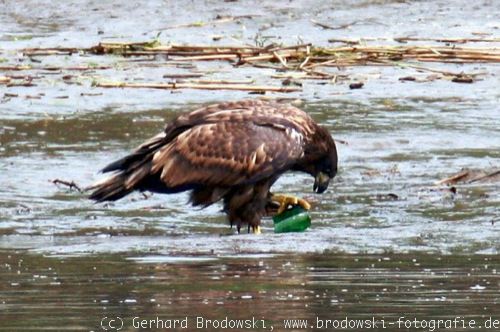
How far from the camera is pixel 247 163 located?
33.9 feet

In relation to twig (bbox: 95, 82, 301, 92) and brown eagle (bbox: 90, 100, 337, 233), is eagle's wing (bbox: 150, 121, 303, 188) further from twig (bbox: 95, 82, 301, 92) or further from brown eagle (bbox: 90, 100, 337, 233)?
twig (bbox: 95, 82, 301, 92)

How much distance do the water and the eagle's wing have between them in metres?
0.32

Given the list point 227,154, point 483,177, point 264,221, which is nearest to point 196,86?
point 264,221

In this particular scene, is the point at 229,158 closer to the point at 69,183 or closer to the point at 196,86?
the point at 69,183

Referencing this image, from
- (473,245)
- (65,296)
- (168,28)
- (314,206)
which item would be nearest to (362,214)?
(314,206)

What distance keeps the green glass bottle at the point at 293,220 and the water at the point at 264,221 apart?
104 mm

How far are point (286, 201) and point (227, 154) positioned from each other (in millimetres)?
424

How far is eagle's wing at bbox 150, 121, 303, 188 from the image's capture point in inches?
407

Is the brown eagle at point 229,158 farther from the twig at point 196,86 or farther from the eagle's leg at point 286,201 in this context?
the twig at point 196,86

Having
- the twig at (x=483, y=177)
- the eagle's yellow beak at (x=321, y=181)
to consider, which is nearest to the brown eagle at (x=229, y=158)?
the eagle's yellow beak at (x=321, y=181)

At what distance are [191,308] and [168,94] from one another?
6.55m

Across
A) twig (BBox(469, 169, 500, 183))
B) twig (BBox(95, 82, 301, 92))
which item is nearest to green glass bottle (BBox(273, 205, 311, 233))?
twig (BBox(469, 169, 500, 183))

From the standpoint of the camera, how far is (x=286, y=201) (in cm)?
1039

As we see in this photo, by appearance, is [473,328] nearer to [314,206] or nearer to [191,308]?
[191,308]
